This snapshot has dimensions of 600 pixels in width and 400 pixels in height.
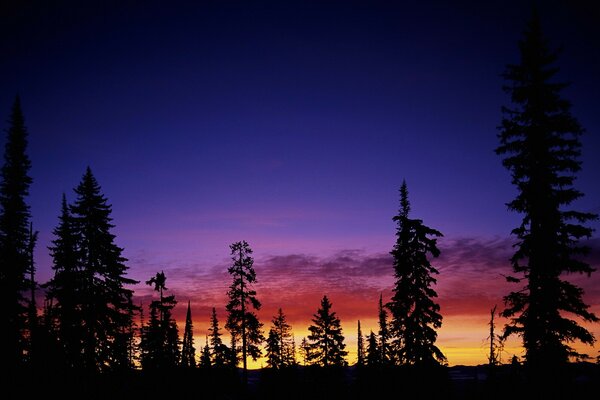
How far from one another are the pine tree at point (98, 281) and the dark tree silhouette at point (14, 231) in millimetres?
3828

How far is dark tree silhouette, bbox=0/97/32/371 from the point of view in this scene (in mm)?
26972

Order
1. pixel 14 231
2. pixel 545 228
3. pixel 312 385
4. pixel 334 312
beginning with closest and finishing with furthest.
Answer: pixel 545 228
pixel 14 231
pixel 312 385
pixel 334 312

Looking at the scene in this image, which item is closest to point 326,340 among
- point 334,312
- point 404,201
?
point 334,312

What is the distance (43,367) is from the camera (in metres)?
20.3

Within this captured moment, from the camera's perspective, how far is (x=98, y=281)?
2909 cm

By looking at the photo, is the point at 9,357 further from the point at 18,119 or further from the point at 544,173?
the point at 544,173

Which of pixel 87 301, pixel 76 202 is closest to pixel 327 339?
pixel 87 301

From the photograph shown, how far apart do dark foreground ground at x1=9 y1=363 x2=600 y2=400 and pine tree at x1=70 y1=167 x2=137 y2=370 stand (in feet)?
8.34

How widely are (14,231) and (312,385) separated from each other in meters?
28.9

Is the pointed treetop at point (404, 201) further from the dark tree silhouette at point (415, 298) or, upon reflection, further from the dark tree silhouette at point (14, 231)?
the dark tree silhouette at point (14, 231)

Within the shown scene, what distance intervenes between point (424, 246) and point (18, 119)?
Result: 1296 inches

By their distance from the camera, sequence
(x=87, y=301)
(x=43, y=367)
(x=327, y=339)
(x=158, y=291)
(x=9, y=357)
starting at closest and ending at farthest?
1. (x=43, y=367)
2. (x=9, y=357)
3. (x=87, y=301)
4. (x=158, y=291)
5. (x=327, y=339)

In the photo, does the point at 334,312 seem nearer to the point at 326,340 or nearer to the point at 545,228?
the point at 326,340

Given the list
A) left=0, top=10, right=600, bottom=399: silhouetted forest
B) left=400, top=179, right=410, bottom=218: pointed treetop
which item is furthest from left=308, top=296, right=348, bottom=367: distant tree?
left=400, top=179, right=410, bottom=218: pointed treetop
